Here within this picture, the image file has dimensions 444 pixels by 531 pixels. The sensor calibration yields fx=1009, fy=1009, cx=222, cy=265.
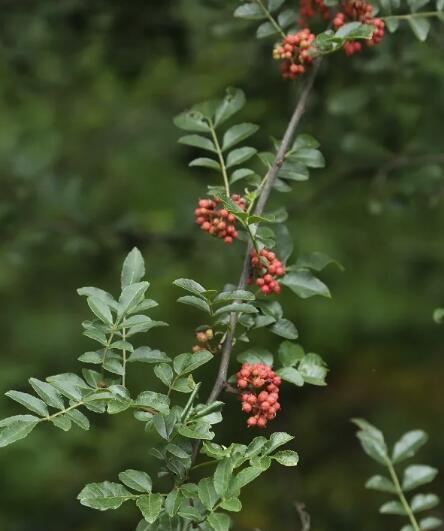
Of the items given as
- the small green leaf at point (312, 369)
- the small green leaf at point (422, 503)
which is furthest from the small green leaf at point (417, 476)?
the small green leaf at point (312, 369)

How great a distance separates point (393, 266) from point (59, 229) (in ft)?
5.27

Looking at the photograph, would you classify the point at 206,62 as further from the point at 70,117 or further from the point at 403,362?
the point at 403,362

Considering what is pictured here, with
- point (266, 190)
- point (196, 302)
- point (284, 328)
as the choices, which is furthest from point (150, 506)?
point (266, 190)

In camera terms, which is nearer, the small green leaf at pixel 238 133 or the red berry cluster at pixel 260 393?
the red berry cluster at pixel 260 393

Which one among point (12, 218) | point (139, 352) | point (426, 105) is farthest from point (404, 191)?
point (139, 352)

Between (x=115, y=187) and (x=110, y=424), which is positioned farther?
(x=115, y=187)

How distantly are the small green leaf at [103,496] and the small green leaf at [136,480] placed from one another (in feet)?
0.05

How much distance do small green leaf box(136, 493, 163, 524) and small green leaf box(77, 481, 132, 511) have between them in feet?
0.07

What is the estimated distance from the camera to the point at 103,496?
4.08 feet

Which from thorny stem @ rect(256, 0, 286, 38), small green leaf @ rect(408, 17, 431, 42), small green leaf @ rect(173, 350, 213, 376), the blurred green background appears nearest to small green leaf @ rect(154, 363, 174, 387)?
small green leaf @ rect(173, 350, 213, 376)

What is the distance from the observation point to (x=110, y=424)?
13.2ft

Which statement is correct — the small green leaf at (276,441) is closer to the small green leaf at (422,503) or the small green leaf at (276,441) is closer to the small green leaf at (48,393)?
the small green leaf at (48,393)

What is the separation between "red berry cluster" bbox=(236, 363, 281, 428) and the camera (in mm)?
1311

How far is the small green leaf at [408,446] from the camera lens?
6.03 feet
